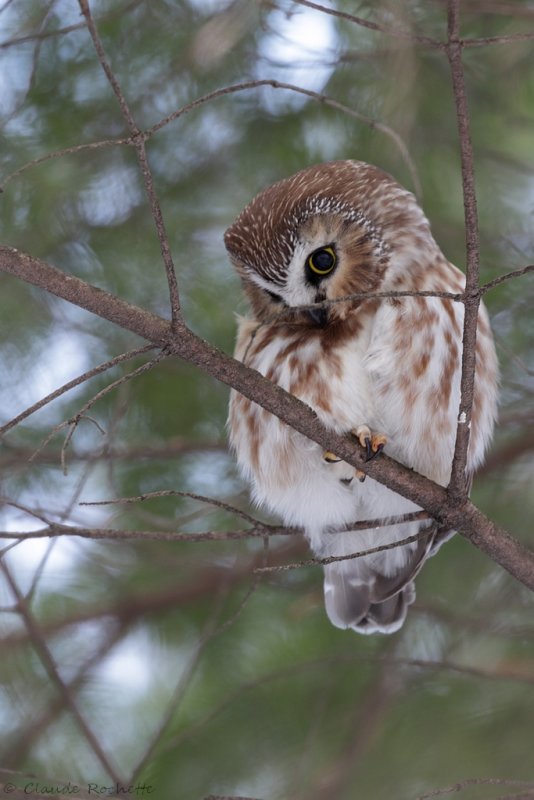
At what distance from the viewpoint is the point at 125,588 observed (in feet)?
12.8

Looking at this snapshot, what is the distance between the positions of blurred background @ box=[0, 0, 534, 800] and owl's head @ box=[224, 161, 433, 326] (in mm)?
291

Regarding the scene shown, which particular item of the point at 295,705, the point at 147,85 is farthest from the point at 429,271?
the point at 295,705

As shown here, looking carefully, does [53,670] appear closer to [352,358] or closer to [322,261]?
[352,358]

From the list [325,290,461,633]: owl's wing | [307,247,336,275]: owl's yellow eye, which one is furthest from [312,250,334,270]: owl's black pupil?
[325,290,461,633]: owl's wing

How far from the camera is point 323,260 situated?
300 cm

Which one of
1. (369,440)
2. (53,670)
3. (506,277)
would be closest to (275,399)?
(369,440)

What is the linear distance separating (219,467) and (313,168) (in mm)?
1264

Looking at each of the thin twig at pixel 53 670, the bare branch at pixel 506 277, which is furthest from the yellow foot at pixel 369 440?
the thin twig at pixel 53 670

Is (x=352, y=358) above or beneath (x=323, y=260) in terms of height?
beneath

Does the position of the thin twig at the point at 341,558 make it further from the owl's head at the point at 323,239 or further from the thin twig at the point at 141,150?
the owl's head at the point at 323,239

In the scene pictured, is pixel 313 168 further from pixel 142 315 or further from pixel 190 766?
pixel 190 766

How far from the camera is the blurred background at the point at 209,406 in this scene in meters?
3.40

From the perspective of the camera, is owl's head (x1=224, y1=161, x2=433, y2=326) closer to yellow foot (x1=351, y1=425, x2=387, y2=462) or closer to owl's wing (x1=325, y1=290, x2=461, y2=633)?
owl's wing (x1=325, y1=290, x2=461, y2=633)

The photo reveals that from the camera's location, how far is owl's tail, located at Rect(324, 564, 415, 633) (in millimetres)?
3414
